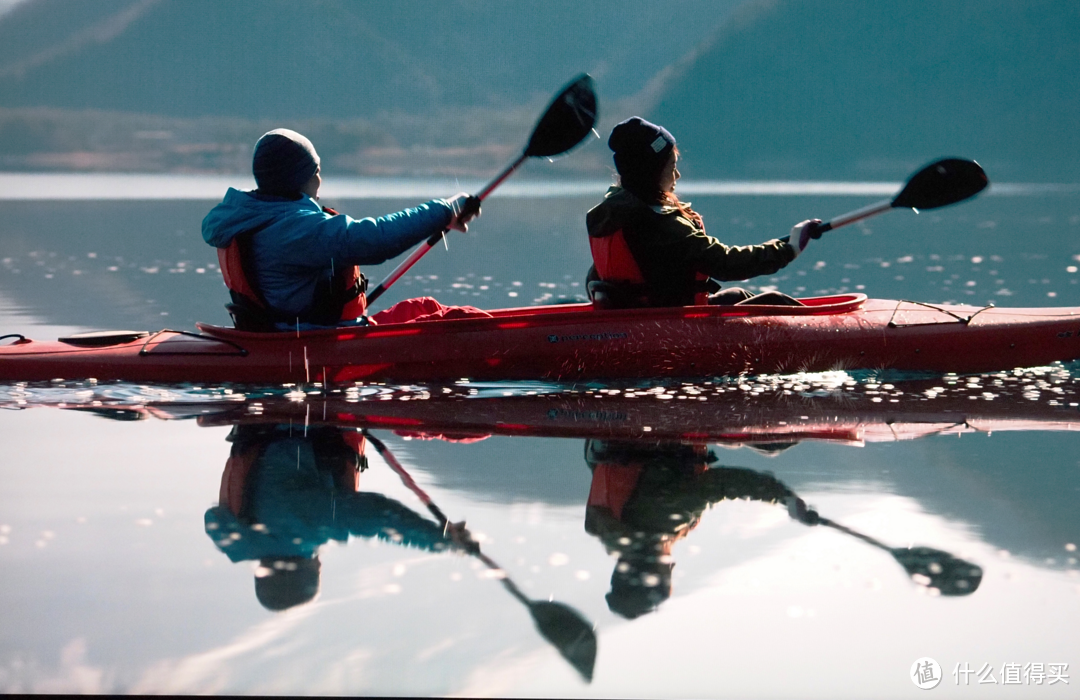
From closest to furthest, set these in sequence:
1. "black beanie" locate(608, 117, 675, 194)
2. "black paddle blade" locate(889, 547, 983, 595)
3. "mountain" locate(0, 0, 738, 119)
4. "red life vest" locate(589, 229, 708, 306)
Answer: "black paddle blade" locate(889, 547, 983, 595), "black beanie" locate(608, 117, 675, 194), "red life vest" locate(589, 229, 708, 306), "mountain" locate(0, 0, 738, 119)

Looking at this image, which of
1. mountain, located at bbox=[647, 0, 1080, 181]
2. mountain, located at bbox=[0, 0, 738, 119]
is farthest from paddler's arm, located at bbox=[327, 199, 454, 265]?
mountain, located at bbox=[0, 0, 738, 119]

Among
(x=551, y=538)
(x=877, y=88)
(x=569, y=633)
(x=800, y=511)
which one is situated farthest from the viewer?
(x=877, y=88)

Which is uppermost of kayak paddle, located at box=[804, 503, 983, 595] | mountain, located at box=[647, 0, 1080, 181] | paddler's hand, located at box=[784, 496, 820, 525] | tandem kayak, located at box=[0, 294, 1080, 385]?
mountain, located at box=[647, 0, 1080, 181]

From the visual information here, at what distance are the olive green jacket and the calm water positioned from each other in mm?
482

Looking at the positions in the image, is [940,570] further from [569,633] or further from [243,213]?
[243,213]

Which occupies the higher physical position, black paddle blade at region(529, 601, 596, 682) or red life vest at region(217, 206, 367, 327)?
red life vest at region(217, 206, 367, 327)

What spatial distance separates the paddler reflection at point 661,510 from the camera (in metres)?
3.00

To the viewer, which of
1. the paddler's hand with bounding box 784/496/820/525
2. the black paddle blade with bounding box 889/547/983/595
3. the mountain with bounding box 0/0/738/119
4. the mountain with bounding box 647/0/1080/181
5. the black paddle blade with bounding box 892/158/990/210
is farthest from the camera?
the mountain with bounding box 0/0/738/119

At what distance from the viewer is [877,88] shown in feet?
292

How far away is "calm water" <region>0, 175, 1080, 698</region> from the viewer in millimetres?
2582

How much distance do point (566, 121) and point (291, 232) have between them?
1.54m

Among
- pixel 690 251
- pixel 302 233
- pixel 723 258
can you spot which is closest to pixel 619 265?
pixel 690 251

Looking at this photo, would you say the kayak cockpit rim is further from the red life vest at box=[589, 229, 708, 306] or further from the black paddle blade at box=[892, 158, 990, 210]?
the black paddle blade at box=[892, 158, 990, 210]

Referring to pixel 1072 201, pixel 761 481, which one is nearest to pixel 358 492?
pixel 761 481
